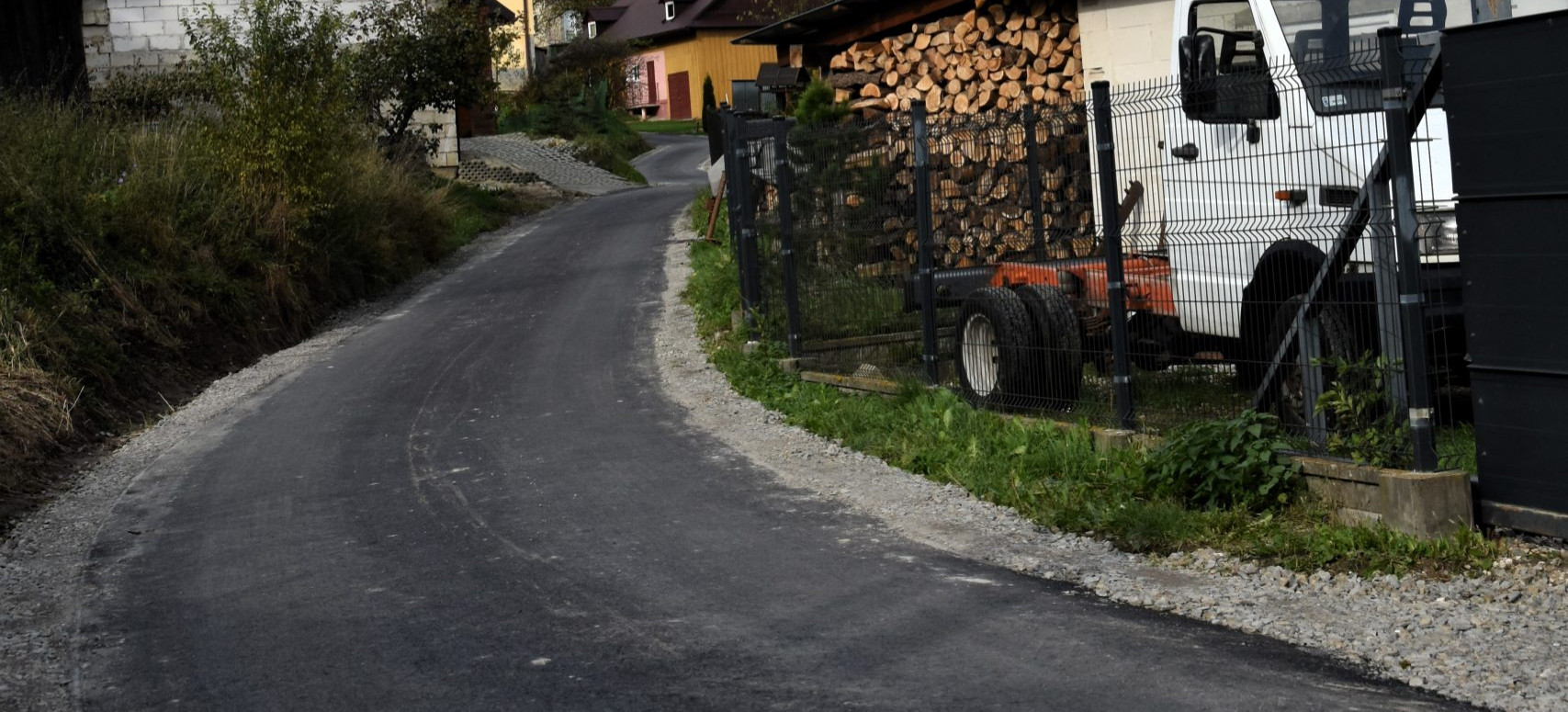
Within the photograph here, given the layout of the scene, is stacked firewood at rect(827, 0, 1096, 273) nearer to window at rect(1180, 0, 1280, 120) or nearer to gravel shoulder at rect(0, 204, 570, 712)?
window at rect(1180, 0, 1280, 120)

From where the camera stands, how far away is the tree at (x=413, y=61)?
97.5ft

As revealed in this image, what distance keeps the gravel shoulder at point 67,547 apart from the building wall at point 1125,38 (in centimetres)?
857

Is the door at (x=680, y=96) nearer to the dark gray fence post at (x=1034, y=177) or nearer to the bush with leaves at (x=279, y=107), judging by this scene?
the bush with leaves at (x=279, y=107)

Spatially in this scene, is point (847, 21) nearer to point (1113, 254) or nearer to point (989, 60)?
point (989, 60)

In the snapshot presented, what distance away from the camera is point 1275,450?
23.4 ft

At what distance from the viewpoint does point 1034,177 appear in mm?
9344

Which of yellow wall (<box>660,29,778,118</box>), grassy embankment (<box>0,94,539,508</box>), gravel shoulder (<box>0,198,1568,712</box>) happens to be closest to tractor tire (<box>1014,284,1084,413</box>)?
gravel shoulder (<box>0,198,1568,712</box>)

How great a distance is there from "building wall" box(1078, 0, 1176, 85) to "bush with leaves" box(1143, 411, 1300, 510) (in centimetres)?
902

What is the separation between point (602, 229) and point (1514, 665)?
22743mm

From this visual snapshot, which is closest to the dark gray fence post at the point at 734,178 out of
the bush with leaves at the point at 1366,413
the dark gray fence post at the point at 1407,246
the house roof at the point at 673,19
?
the bush with leaves at the point at 1366,413

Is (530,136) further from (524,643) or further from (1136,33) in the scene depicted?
(524,643)

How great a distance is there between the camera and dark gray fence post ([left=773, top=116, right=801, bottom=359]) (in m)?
12.3

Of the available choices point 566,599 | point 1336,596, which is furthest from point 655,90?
point 1336,596

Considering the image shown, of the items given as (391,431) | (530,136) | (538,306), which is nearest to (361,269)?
(538,306)
